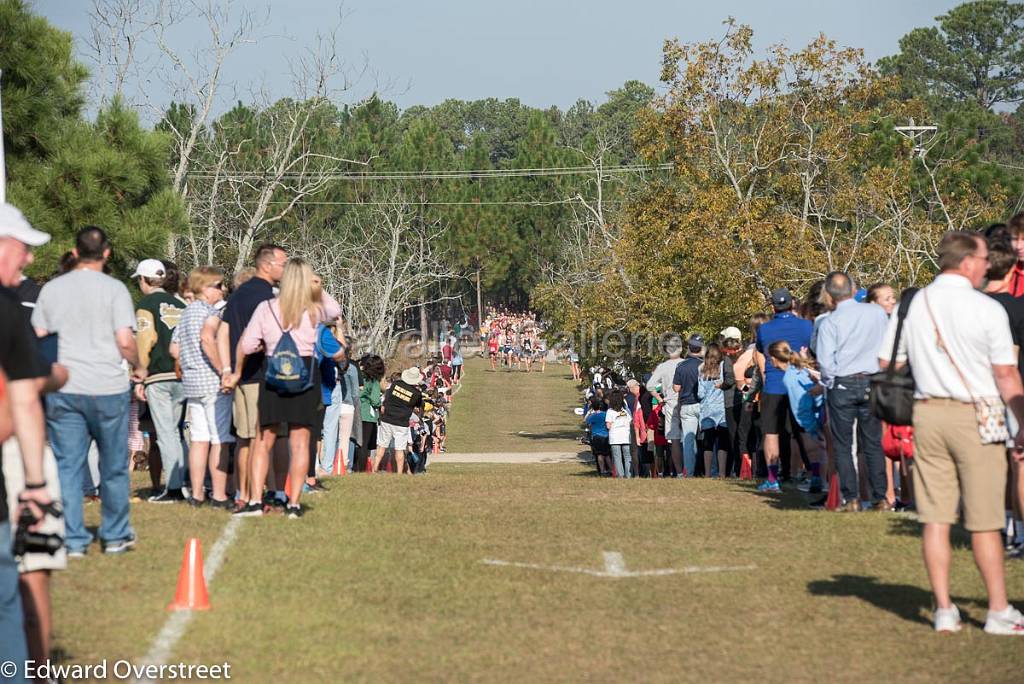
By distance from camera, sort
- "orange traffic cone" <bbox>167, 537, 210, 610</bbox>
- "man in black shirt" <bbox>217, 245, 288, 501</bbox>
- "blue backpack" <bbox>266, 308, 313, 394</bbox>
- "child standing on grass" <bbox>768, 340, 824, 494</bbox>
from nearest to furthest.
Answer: "orange traffic cone" <bbox>167, 537, 210, 610</bbox>
"blue backpack" <bbox>266, 308, 313, 394</bbox>
"man in black shirt" <bbox>217, 245, 288, 501</bbox>
"child standing on grass" <bbox>768, 340, 824, 494</bbox>

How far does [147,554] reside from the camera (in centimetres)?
931

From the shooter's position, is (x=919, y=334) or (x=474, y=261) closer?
(x=919, y=334)

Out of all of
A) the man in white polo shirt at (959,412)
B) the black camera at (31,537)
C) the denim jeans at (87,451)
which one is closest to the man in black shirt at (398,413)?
the denim jeans at (87,451)

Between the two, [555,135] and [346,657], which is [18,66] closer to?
[346,657]

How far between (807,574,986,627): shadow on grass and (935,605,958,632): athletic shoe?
0.77 ft

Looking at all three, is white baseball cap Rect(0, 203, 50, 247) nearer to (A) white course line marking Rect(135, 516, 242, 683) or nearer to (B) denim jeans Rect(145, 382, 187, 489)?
(A) white course line marking Rect(135, 516, 242, 683)

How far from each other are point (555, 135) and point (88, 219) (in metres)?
77.8

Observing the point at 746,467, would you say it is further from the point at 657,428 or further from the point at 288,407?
the point at 288,407

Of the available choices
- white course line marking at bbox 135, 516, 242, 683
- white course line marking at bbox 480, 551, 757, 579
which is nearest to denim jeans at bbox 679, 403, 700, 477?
white course line marking at bbox 480, 551, 757, 579

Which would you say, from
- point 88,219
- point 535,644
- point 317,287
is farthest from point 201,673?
point 88,219

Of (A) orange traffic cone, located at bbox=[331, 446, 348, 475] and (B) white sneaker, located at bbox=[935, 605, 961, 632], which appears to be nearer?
(B) white sneaker, located at bbox=[935, 605, 961, 632]

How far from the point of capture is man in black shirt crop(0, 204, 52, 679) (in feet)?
16.1

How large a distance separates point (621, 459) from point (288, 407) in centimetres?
1257

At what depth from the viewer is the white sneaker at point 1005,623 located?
7.36 m
